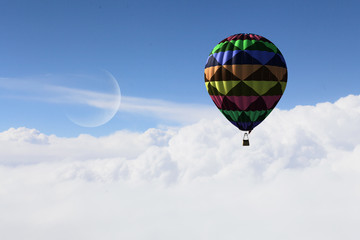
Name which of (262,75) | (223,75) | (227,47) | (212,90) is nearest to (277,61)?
(262,75)

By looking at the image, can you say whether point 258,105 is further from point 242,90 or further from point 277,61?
point 277,61

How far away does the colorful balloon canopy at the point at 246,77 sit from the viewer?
176ft

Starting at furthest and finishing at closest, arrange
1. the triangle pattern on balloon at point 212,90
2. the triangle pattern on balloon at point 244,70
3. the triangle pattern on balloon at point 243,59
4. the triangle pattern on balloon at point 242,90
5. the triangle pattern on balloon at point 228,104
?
the triangle pattern on balloon at point 212,90, the triangle pattern on balloon at point 228,104, the triangle pattern on balloon at point 242,90, the triangle pattern on balloon at point 243,59, the triangle pattern on balloon at point 244,70

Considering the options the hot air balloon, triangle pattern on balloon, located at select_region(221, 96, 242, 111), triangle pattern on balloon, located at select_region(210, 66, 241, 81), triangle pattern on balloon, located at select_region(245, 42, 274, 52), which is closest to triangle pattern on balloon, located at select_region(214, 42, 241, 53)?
the hot air balloon

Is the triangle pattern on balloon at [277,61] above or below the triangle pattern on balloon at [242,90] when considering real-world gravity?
above

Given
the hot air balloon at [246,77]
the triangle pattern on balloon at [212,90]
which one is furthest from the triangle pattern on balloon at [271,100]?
the triangle pattern on balloon at [212,90]

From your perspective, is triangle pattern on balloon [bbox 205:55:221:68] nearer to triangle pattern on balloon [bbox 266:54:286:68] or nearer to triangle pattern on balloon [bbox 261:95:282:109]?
triangle pattern on balloon [bbox 266:54:286:68]

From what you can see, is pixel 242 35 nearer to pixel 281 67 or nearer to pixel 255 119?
pixel 281 67

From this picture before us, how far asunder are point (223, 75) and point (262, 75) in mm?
4784

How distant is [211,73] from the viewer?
55.9m

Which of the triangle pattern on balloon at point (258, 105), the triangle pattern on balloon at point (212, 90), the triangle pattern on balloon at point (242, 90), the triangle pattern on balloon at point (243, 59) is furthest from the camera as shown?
the triangle pattern on balloon at point (212, 90)

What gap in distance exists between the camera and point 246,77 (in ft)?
175

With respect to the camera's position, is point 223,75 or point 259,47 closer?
point 259,47

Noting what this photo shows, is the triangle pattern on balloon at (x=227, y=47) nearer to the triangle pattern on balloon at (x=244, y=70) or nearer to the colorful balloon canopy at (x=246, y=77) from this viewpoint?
the colorful balloon canopy at (x=246, y=77)
